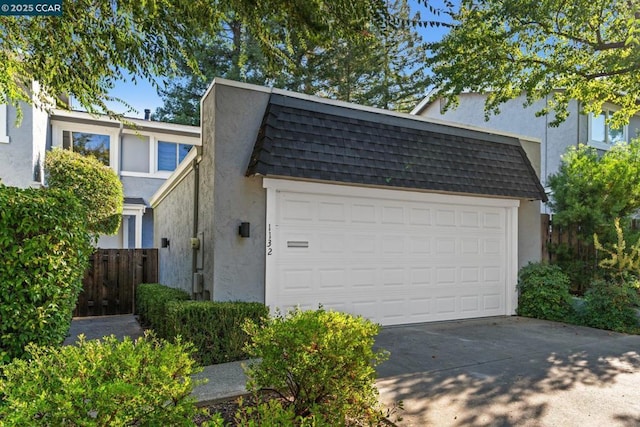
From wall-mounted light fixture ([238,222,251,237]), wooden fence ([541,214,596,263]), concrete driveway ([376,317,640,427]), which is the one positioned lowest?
concrete driveway ([376,317,640,427])

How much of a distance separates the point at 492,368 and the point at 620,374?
138 centimetres

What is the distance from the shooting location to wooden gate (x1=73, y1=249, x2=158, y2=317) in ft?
30.2

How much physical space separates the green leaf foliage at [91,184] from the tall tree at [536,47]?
399 inches

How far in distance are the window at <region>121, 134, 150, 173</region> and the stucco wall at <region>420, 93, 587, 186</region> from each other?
11.4 metres

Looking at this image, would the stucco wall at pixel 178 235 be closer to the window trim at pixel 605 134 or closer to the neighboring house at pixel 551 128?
the neighboring house at pixel 551 128

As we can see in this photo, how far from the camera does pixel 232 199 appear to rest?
19.0ft

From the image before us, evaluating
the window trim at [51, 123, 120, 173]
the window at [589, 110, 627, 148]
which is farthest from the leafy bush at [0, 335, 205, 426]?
the window at [589, 110, 627, 148]

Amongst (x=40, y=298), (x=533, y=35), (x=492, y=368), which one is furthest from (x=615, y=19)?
(x=40, y=298)

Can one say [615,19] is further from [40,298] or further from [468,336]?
[40,298]

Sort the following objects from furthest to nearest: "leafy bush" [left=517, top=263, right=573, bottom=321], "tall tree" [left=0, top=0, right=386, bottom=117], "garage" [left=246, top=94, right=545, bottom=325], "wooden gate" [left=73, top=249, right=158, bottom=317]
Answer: "wooden gate" [left=73, top=249, right=158, bottom=317] → "leafy bush" [left=517, top=263, right=573, bottom=321] → "garage" [left=246, top=94, right=545, bottom=325] → "tall tree" [left=0, top=0, right=386, bottom=117]

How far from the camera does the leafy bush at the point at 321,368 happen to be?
2.86 m

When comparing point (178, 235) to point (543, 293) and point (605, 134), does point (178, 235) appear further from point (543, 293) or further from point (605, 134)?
point (605, 134)

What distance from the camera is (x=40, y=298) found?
363 cm

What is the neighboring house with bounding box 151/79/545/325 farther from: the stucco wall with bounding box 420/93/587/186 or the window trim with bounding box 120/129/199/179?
the window trim with bounding box 120/129/199/179
